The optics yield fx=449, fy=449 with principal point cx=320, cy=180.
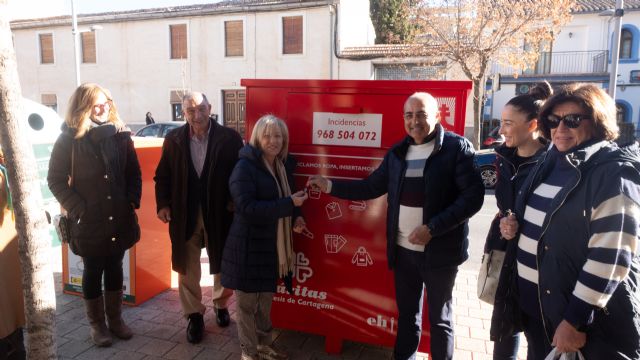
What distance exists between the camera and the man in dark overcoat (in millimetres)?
3152

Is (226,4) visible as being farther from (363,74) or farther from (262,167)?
(262,167)

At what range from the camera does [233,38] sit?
793 inches

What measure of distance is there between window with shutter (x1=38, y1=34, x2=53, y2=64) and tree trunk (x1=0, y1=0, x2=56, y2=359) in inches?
986

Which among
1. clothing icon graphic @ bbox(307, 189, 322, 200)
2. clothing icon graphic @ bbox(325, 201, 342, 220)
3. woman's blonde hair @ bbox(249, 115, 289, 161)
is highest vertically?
woman's blonde hair @ bbox(249, 115, 289, 161)

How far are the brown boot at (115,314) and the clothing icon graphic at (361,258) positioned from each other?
1.76 meters

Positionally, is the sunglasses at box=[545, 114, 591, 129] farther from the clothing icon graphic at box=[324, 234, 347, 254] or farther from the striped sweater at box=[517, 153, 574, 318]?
the clothing icon graphic at box=[324, 234, 347, 254]

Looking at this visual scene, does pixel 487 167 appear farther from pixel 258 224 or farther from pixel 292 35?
pixel 292 35

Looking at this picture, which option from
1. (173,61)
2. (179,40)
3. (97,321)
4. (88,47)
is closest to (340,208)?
(97,321)

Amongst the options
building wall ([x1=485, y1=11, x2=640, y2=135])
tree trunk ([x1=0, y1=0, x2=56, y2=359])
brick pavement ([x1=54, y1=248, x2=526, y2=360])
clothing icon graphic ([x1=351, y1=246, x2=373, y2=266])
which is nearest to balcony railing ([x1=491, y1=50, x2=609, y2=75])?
building wall ([x1=485, y1=11, x2=640, y2=135])

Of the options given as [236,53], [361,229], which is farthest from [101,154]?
[236,53]

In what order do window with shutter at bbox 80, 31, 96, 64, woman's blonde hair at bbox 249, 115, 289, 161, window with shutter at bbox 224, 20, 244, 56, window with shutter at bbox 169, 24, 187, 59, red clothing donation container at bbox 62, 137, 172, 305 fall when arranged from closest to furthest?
woman's blonde hair at bbox 249, 115, 289, 161
red clothing donation container at bbox 62, 137, 172, 305
window with shutter at bbox 224, 20, 244, 56
window with shutter at bbox 169, 24, 187, 59
window with shutter at bbox 80, 31, 96, 64

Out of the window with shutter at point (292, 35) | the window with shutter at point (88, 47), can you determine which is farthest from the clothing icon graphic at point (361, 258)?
the window with shutter at point (88, 47)

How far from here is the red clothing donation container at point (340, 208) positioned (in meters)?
2.95

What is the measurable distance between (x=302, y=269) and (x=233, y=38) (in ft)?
61.3
